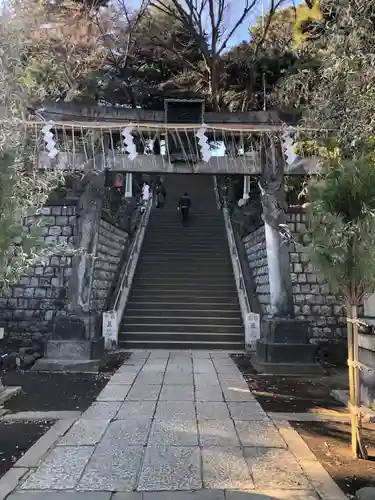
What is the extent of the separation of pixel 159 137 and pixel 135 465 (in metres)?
7.05

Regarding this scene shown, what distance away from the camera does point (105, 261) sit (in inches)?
477

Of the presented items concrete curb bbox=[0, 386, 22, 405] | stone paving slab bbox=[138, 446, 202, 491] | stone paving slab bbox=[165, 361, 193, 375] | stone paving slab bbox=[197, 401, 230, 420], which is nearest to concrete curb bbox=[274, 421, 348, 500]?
stone paving slab bbox=[197, 401, 230, 420]

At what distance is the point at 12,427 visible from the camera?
5.12m

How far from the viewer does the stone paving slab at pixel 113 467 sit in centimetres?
356

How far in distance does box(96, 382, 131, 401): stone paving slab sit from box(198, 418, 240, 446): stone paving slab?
1584 millimetres

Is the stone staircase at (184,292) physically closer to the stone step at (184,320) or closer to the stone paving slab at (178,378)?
the stone step at (184,320)

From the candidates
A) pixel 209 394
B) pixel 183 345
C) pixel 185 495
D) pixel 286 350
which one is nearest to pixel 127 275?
pixel 183 345

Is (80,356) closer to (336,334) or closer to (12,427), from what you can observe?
(12,427)

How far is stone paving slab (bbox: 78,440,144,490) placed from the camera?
11.7 feet

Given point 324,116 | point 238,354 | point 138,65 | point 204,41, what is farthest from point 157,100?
point 324,116

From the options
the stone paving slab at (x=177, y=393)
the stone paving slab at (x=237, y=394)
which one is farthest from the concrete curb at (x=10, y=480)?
the stone paving slab at (x=237, y=394)

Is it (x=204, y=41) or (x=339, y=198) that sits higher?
(x=204, y=41)

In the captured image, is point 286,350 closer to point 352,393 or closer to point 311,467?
point 352,393

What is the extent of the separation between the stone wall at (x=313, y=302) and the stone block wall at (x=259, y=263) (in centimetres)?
66
